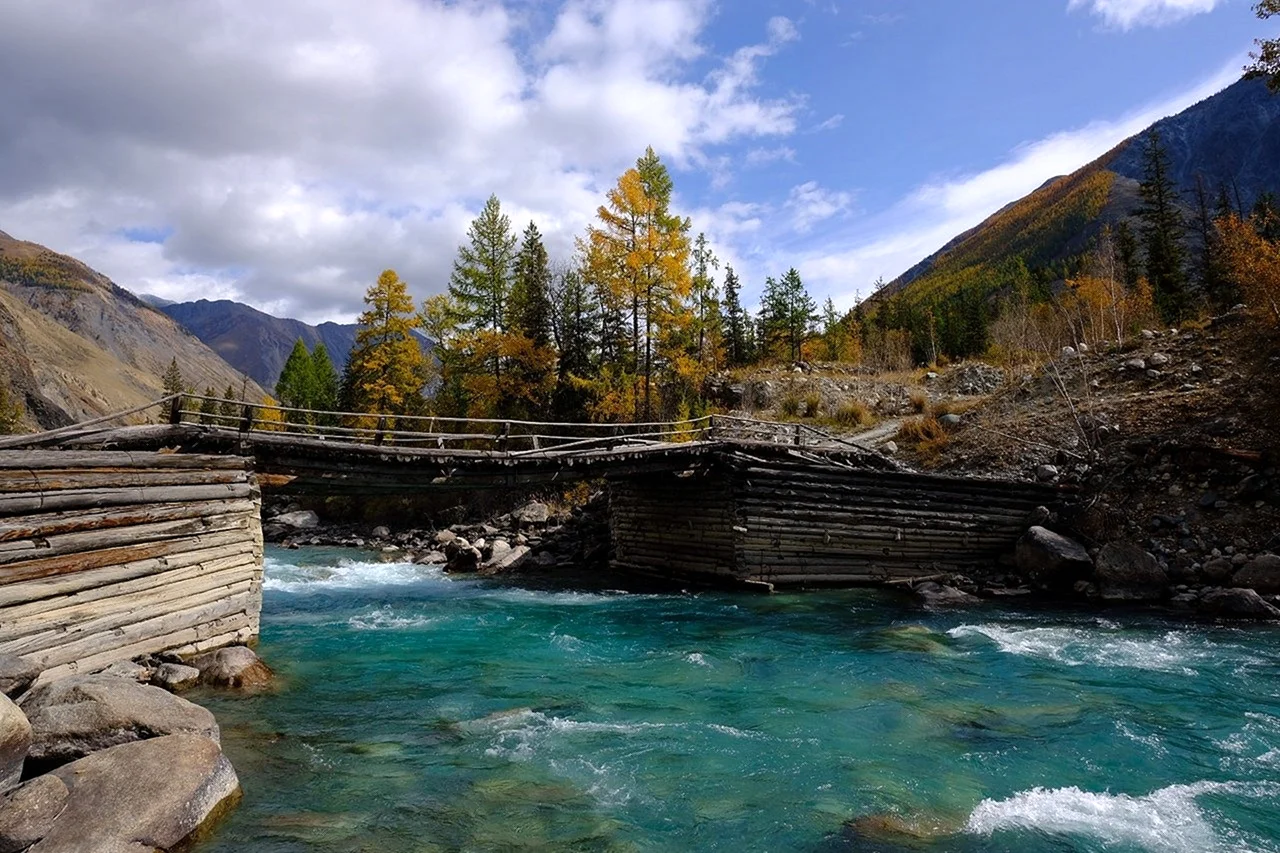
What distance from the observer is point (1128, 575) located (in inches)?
639

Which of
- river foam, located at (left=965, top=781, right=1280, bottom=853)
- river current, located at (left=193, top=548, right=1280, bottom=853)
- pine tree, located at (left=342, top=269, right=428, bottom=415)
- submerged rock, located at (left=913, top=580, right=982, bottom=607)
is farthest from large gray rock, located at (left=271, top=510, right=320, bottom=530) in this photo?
river foam, located at (left=965, top=781, right=1280, bottom=853)

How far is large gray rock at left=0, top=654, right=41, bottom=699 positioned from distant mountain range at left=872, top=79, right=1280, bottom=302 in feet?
357

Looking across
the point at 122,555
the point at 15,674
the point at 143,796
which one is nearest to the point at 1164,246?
the point at 122,555

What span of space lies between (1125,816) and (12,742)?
998cm

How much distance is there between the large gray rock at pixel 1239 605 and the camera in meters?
13.8

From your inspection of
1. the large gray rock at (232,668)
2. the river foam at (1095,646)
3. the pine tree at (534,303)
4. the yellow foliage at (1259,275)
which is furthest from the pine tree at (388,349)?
the yellow foliage at (1259,275)

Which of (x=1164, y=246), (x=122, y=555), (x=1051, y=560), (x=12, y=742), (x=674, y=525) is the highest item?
(x=1164, y=246)

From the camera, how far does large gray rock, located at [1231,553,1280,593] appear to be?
1475 centimetres

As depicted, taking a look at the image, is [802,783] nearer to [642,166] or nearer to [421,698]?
[421,698]

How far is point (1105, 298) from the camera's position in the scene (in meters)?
35.7

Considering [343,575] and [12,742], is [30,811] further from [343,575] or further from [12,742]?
[343,575]

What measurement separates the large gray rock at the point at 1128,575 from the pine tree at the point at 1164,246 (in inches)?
1324

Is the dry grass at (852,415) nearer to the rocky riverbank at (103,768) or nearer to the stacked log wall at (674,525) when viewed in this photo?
the stacked log wall at (674,525)

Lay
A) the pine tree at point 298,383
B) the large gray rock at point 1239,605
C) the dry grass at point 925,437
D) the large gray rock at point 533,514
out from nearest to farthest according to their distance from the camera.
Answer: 1. the large gray rock at point 1239,605
2. the dry grass at point 925,437
3. the large gray rock at point 533,514
4. the pine tree at point 298,383
